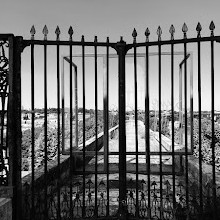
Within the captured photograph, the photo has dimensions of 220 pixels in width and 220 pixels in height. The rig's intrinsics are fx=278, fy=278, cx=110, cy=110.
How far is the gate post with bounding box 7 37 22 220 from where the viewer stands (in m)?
3.55

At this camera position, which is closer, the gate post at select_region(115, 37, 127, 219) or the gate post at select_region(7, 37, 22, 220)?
the gate post at select_region(7, 37, 22, 220)

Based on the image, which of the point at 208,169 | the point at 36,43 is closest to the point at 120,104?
the point at 36,43

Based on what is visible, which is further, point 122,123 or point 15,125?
point 122,123

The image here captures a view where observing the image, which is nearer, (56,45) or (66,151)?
(56,45)

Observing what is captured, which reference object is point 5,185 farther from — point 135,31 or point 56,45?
point 135,31

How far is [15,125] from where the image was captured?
3611 millimetres

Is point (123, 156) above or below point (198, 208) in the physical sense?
above

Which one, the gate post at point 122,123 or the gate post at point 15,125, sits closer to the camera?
the gate post at point 15,125

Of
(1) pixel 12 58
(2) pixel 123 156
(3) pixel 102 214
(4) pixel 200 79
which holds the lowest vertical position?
(3) pixel 102 214

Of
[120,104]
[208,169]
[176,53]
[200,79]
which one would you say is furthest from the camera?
[176,53]

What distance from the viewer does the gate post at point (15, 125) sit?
3.55 m

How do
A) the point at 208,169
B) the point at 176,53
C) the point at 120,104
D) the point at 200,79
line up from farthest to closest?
the point at 176,53 → the point at 208,169 → the point at 120,104 → the point at 200,79

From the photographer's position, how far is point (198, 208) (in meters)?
3.54

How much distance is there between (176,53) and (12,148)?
426cm
